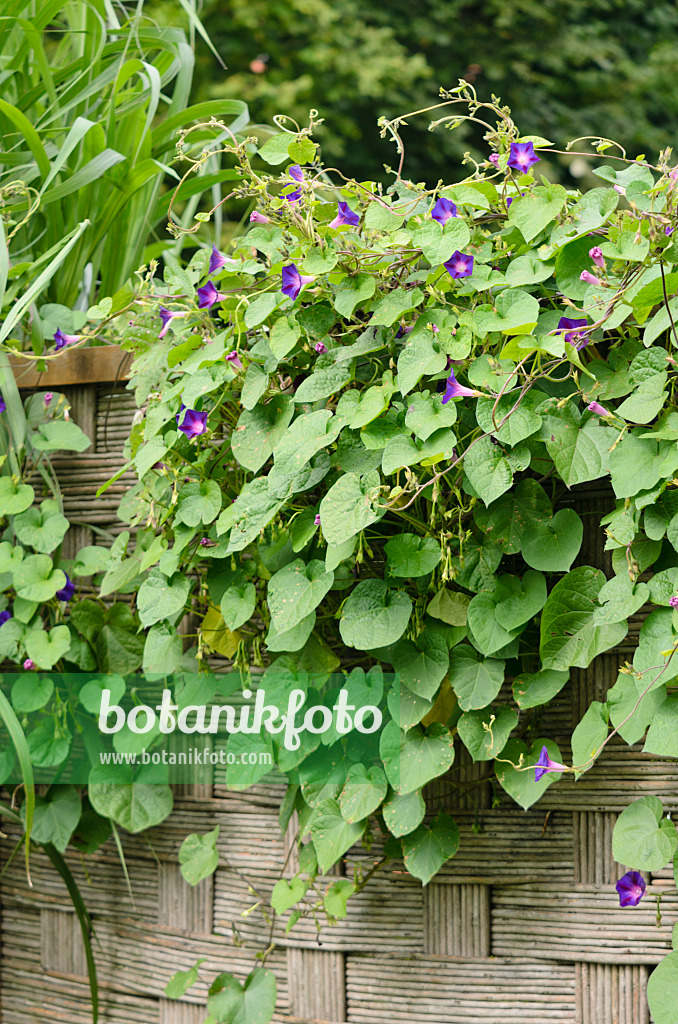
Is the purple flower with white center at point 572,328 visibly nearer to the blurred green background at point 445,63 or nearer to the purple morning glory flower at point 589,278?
the purple morning glory flower at point 589,278

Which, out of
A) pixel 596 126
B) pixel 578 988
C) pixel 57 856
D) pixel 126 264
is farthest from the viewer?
pixel 596 126

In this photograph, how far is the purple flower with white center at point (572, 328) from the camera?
2.79 ft

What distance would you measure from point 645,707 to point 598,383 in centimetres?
31

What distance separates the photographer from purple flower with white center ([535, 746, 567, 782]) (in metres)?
0.85

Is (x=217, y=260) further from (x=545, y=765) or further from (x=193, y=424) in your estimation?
(x=545, y=765)

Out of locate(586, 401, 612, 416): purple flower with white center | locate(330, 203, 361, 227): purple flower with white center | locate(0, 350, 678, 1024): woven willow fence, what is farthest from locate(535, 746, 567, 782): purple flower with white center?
locate(330, 203, 361, 227): purple flower with white center

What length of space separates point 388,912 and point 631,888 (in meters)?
0.29

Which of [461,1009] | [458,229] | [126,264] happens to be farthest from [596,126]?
[461,1009]

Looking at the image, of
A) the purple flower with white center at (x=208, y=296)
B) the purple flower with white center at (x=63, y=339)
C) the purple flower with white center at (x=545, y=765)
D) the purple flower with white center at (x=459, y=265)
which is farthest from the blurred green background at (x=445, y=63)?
the purple flower with white center at (x=545, y=765)

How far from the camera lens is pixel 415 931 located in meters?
1.03

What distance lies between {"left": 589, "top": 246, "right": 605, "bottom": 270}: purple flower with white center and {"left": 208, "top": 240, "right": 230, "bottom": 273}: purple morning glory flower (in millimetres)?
405

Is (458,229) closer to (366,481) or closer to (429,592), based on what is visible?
(366,481)

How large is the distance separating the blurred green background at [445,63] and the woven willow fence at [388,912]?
377cm

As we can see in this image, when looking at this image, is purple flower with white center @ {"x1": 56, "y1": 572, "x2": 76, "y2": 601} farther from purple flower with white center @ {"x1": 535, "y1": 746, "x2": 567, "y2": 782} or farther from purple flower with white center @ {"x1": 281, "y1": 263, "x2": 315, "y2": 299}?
purple flower with white center @ {"x1": 535, "y1": 746, "x2": 567, "y2": 782}
